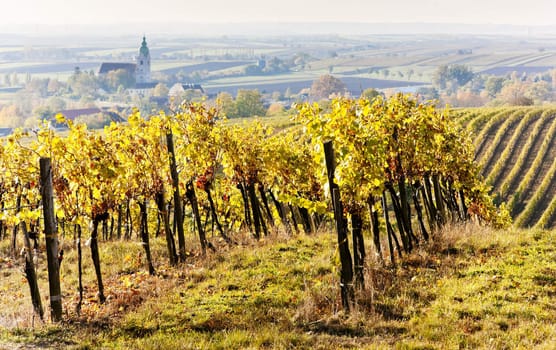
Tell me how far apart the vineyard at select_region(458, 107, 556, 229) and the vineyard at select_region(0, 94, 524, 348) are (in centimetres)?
1971

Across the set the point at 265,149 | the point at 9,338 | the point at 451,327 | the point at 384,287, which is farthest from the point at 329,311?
the point at 265,149

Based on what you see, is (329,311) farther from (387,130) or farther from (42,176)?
(42,176)

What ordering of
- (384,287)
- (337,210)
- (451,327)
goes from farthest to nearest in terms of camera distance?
(384,287), (337,210), (451,327)

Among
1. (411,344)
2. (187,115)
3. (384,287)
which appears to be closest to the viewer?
(411,344)

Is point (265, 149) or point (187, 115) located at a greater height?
point (187, 115)

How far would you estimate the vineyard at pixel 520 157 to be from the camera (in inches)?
1719

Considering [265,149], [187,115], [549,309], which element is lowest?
[549,309]

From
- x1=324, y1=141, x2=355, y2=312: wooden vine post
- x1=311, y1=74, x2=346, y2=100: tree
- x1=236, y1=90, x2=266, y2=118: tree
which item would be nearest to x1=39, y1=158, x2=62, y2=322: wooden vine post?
x1=324, y1=141, x2=355, y2=312: wooden vine post

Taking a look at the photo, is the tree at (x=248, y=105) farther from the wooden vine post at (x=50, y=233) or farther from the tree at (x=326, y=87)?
the wooden vine post at (x=50, y=233)

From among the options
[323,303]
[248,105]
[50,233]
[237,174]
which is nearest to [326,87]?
[248,105]

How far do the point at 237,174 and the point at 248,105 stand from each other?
4222 inches

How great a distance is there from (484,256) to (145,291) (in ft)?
25.9

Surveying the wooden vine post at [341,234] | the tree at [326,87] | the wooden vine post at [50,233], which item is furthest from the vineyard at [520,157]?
the tree at [326,87]

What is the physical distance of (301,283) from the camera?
40.5 feet
